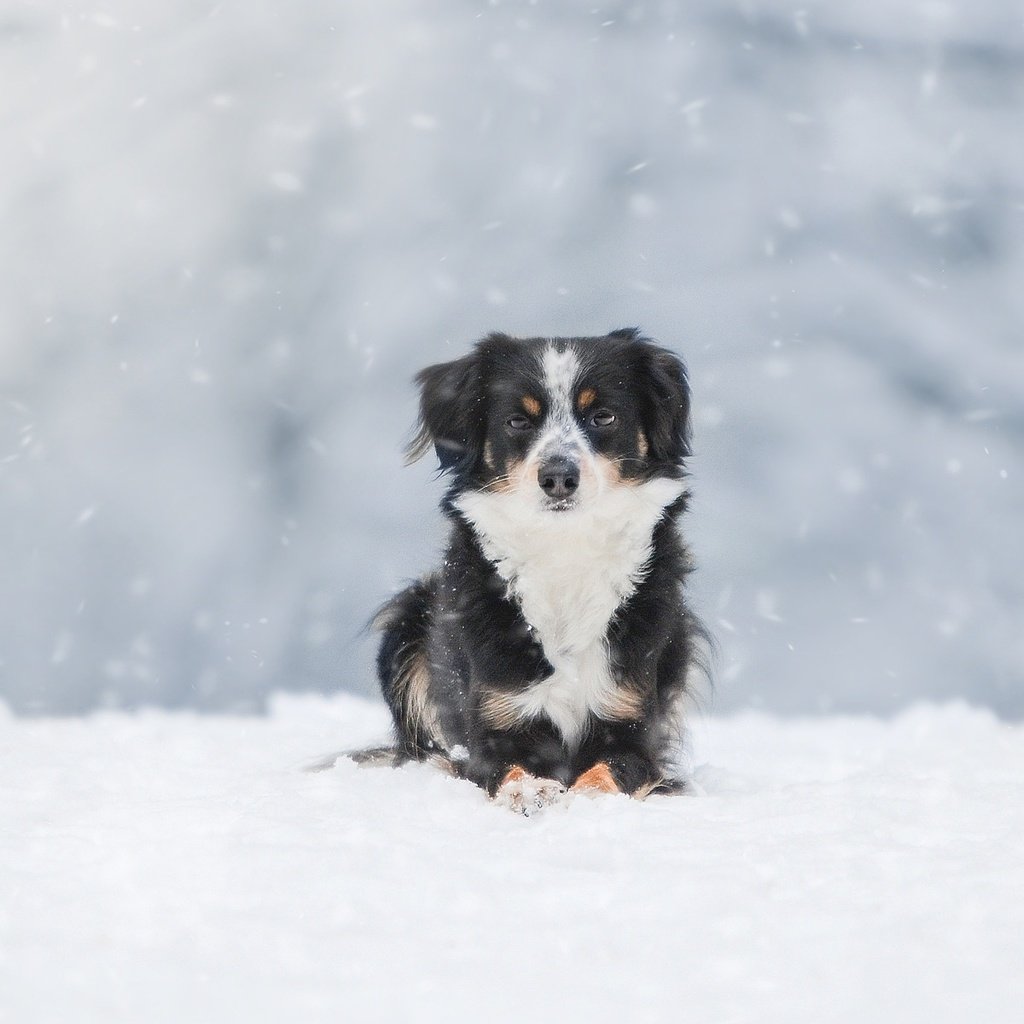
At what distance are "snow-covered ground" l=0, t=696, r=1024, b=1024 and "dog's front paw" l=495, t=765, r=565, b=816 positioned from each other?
0.27ft

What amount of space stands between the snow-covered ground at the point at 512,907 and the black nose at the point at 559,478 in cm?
116

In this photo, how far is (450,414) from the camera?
4809mm

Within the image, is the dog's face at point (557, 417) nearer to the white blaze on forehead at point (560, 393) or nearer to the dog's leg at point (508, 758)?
the white blaze on forehead at point (560, 393)

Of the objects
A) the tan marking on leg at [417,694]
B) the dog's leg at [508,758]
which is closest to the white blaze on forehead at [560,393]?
the dog's leg at [508,758]

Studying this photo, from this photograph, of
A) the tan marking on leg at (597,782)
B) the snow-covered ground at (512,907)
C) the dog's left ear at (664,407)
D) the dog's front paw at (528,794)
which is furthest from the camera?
the dog's left ear at (664,407)

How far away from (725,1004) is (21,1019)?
121 centimetres

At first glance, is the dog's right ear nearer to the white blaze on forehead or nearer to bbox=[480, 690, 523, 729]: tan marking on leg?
the white blaze on forehead

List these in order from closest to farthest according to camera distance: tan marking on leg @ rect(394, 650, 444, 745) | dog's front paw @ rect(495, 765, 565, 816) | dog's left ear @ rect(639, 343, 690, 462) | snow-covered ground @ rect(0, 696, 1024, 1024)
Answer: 1. snow-covered ground @ rect(0, 696, 1024, 1024)
2. dog's front paw @ rect(495, 765, 565, 816)
3. dog's left ear @ rect(639, 343, 690, 462)
4. tan marking on leg @ rect(394, 650, 444, 745)

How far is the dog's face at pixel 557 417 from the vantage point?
Answer: 4.31 meters

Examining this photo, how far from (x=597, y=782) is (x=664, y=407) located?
63.3 inches

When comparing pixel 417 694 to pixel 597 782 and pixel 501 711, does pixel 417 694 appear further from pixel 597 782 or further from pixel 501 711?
pixel 597 782

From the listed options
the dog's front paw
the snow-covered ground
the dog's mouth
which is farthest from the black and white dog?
the snow-covered ground

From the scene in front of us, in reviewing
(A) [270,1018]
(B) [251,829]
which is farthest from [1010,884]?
(B) [251,829]

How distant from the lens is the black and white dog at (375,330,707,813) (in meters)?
4.37
